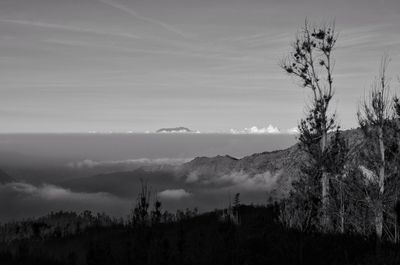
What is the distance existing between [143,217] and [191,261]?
6.29 feet

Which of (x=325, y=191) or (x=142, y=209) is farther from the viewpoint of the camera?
(x=325, y=191)

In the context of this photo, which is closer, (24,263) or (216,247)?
(24,263)

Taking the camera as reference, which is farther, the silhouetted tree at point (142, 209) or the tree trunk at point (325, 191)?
the tree trunk at point (325, 191)

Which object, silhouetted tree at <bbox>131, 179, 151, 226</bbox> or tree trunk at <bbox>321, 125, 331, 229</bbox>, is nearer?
silhouetted tree at <bbox>131, 179, 151, 226</bbox>

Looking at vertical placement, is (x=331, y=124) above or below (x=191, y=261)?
above

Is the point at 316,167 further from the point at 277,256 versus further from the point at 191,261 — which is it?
the point at 191,261

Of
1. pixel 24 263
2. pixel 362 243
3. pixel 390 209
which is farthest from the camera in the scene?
pixel 390 209

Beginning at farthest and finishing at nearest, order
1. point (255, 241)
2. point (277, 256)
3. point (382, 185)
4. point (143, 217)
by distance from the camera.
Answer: point (382, 185) < point (255, 241) < point (277, 256) < point (143, 217)

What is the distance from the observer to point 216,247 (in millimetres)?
13648

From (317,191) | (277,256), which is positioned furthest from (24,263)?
(317,191)

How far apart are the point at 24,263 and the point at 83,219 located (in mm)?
43183

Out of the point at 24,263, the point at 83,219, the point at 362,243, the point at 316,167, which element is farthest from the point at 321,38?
the point at 83,219

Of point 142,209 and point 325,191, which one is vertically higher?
point 142,209

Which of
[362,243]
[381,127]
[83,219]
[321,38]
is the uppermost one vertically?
[321,38]
